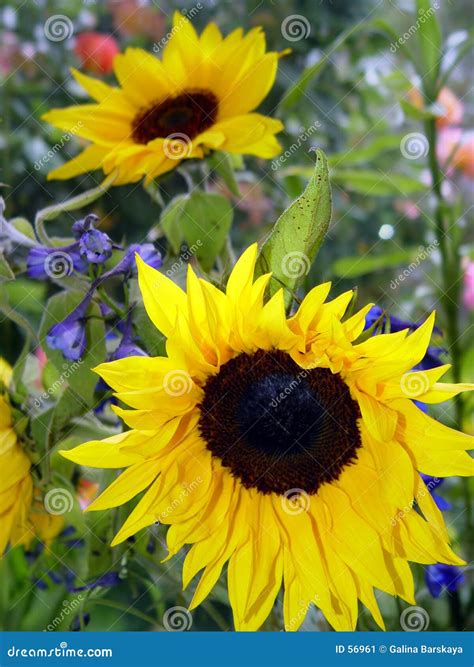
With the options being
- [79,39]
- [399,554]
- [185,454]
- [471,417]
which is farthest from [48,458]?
[79,39]

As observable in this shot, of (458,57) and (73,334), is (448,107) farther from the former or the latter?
(73,334)

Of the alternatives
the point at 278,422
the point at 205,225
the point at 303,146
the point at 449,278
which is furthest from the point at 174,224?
the point at 303,146

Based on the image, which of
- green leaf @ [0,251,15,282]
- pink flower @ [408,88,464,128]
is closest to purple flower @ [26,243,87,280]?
green leaf @ [0,251,15,282]

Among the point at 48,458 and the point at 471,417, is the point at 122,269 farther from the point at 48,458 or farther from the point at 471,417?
the point at 471,417

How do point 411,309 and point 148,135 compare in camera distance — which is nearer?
point 148,135

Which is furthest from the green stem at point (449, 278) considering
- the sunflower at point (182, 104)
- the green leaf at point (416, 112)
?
the sunflower at point (182, 104)

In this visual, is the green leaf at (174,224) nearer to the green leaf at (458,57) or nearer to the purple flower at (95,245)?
the purple flower at (95,245)
